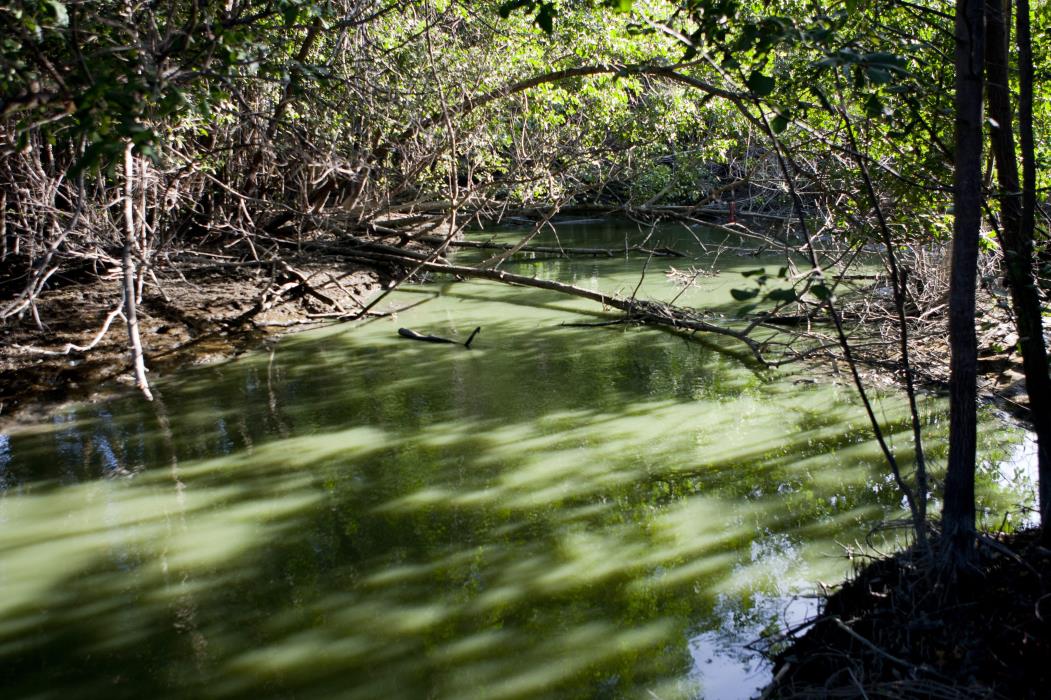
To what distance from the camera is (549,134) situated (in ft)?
30.2

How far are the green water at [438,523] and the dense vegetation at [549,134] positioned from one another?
2.27 ft

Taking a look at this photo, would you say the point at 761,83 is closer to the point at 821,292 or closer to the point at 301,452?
the point at 821,292

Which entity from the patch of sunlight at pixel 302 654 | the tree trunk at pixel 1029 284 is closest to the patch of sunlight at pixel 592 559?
the patch of sunlight at pixel 302 654

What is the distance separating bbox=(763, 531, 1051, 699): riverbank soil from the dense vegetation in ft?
0.42

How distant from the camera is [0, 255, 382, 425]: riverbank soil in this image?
709 centimetres

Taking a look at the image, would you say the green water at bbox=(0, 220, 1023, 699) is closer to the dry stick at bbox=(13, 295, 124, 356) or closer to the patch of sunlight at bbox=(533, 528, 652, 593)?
the patch of sunlight at bbox=(533, 528, 652, 593)

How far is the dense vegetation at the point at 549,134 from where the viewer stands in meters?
3.03

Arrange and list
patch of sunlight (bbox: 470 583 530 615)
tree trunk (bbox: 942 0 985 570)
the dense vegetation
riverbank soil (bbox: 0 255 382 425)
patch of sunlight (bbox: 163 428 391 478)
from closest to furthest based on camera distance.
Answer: tree trunk (bbox: 942 0 985 570), the dense vegetation, patch of sunlight (bbox: 470 583 530 615), patch of sunlight (bbox: 163 428 391 478), riverbank soil (bbox: 0 255 382 425)

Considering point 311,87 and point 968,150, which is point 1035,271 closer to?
point 968,150

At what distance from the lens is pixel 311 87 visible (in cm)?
725

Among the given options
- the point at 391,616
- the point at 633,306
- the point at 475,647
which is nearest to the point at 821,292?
the point at 475,647

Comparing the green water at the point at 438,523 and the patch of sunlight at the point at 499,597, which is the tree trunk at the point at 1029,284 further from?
the patch of sunlight at the point at 499,597

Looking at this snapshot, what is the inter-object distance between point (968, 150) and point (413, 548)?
298 centimetres

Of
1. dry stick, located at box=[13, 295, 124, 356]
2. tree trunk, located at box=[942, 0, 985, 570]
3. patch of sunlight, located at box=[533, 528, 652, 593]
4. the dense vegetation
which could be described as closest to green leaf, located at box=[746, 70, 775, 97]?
the dense vegetation
